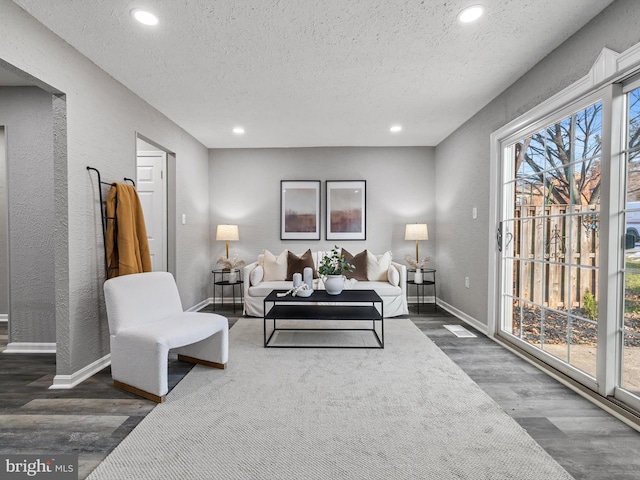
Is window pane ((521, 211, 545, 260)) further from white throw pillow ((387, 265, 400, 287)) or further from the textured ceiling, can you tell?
white throw pillow ((387, 265, 400, 287))

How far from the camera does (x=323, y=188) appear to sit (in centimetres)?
512

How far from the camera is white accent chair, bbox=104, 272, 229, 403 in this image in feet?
6.81

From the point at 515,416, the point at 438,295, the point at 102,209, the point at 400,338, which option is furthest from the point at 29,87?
the point at 438,295

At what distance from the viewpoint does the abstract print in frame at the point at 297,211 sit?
16.8 feet

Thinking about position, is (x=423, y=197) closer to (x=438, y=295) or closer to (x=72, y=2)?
(x=438, y=295)

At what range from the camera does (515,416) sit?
1.89m

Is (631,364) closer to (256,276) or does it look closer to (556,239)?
(556,239)

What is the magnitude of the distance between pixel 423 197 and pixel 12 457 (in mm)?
5015

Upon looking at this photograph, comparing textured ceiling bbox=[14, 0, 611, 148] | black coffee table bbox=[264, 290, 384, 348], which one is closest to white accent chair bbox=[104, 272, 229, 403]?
black coffee table bbox=[264, 290, 384, 348]

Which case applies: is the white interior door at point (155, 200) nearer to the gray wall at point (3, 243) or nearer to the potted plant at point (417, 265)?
the gray wall at point (3, 243)

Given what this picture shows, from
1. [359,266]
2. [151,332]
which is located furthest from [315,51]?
[359,266]

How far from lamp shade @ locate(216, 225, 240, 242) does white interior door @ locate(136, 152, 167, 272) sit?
0.83 metres

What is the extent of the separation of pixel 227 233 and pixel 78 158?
249 cm

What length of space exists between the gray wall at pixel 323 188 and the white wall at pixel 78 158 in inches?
83.7
